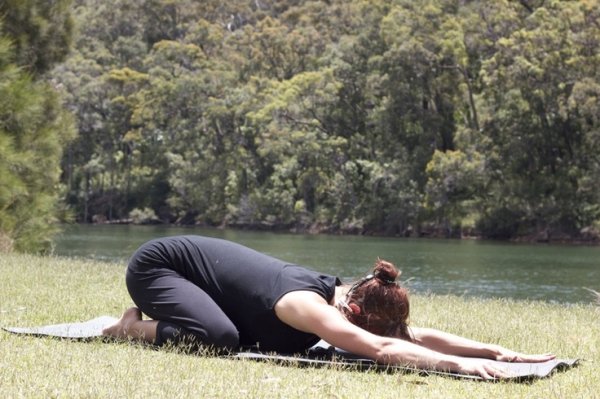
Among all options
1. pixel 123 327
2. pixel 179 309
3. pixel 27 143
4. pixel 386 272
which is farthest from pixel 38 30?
pixel 386 272

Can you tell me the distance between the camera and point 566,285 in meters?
21.9

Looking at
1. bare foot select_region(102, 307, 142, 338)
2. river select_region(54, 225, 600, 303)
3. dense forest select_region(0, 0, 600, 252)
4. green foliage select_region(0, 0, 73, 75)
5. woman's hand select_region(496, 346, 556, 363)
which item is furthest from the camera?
dense forest select_region(0, 0, 600, 252)

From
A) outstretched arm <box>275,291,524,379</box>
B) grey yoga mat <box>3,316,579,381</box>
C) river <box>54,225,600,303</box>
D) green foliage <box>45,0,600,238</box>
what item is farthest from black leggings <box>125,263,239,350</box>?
green foliage <box>45,0,600,238</box>

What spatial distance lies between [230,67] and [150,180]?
Result: 10.3m

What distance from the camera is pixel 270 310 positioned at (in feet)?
18.1

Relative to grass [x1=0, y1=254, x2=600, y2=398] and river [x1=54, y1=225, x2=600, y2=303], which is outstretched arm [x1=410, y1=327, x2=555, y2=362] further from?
river [x1=54, y1=225, x2=600, y2=303]

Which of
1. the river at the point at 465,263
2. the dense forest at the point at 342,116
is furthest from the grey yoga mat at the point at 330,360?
the dense forest at the point at 342,116

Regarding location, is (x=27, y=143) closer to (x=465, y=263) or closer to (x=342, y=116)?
(x=465, y=263)

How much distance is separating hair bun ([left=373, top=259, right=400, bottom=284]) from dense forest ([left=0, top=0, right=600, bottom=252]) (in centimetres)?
2600

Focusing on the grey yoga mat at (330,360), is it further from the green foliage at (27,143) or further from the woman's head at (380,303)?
the green foliage at (27,143)

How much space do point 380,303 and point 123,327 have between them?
5.96 ft

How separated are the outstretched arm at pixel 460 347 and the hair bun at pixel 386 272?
Result: 60 centimetres

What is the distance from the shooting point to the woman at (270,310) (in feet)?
17.1

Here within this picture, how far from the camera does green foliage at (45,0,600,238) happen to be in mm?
44656
